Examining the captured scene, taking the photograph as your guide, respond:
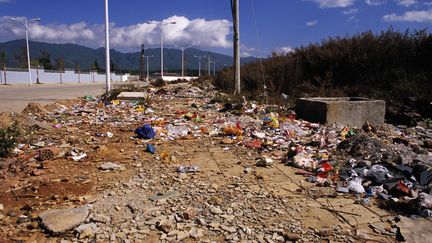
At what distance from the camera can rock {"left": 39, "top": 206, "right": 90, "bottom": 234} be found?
318 cm

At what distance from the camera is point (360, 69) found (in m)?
13.7

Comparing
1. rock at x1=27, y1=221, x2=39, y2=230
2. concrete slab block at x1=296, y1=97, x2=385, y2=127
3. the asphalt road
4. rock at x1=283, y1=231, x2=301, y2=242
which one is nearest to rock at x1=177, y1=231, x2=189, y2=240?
rock at x1=283, y1=231, x2=301, y2=242

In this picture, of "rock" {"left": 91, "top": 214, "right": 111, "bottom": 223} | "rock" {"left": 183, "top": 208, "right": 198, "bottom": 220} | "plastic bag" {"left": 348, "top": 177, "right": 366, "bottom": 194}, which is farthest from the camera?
"plastic bag" {"left": 348, "top": 177, "right": 366, "bottom": 194}

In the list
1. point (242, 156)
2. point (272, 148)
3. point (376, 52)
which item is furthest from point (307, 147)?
point (376, 52)

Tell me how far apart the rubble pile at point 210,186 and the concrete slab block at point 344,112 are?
1.12m

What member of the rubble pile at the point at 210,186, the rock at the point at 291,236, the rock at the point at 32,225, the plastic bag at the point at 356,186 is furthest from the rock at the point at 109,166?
the plastic bag at the point at 356,186

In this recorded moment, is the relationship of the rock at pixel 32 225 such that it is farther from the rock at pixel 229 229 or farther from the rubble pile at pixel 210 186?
the rock at pixel 229 229

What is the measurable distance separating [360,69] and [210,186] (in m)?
11.1

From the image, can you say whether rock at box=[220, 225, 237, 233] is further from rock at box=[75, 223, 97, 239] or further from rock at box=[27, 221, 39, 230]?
rock at box=[27, 221, 39, 230]

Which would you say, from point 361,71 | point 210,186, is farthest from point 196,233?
point 361,71

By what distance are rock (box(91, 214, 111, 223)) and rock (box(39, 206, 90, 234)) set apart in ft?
0.25

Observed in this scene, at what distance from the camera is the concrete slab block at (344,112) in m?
8.41

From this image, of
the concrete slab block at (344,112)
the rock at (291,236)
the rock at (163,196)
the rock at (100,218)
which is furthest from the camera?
the concrete slab block at (344,112)

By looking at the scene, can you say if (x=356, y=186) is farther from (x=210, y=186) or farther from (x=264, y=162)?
(x=210, y=186)
